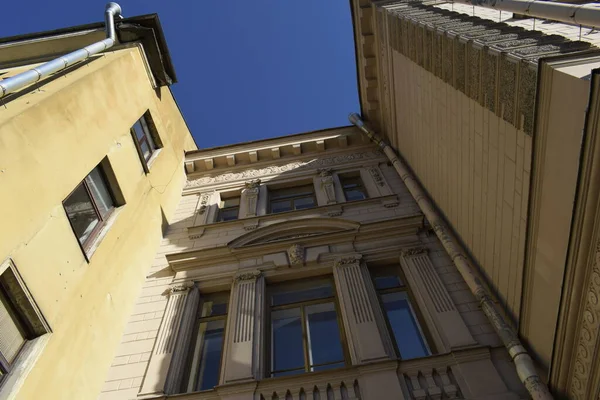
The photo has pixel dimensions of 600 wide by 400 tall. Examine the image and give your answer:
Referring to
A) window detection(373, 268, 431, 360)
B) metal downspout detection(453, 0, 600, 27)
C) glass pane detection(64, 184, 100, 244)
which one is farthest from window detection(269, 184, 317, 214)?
metal downspout detection(453, 0, 600, 27)

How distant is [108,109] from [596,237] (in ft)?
28.2

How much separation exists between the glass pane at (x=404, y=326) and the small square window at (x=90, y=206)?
5.32 metres

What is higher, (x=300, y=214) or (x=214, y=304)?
(x=300, y=214)

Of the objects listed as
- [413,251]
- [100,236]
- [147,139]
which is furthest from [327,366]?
[147,139]

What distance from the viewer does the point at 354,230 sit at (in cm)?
978

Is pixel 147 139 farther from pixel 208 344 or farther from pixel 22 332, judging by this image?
pixel 22 332

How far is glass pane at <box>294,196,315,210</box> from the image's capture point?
1272 centimetres

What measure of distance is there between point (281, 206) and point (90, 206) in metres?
5.77

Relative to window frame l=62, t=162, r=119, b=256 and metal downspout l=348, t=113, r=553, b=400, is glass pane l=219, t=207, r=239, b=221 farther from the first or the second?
metal downspout l=348, t=113, r=553, b=400

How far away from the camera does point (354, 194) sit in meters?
12.8

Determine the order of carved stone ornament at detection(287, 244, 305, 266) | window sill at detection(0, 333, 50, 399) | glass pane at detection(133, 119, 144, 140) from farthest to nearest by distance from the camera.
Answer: glass pane at detection(133, 119, 144, 140) < carved stone ornament at detection(287, 244, 305, 266) < window sill at detection(0, 333, 50, 399)

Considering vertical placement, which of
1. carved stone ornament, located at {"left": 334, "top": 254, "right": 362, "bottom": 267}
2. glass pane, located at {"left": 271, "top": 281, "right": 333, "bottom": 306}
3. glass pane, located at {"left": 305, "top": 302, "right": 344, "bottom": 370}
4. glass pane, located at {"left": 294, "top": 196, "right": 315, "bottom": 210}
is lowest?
glass pane, located at {"left": 294, "top": 196, "right": 315, "bottom": 210}

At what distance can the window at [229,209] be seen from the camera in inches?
498

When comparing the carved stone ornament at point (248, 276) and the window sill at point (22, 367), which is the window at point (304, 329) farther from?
the window sill at point (22, 367)
